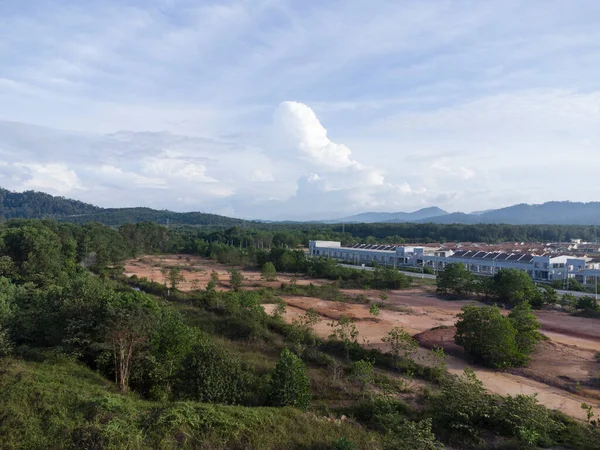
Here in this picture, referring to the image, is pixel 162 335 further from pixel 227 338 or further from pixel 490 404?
pixel 490 404

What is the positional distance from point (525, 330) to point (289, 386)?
1282 cm

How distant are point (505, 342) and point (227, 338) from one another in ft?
39.6

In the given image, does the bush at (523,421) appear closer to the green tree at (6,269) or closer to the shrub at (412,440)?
A: the shrub at (412,440)

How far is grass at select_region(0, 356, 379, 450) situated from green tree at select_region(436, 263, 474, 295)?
28123 mm

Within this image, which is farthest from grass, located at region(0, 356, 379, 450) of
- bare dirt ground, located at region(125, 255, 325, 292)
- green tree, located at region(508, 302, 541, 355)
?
bare dirt ground, located at region(125, 255, 325, 292)

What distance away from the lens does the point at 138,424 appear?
7.31 metres

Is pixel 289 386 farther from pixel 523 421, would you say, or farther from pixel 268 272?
pixel 268 272

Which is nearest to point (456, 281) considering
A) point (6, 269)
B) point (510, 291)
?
point (510, 291)

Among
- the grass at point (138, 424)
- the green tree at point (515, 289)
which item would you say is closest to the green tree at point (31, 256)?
the grass at point (138, 424)

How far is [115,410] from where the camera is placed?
764 cm

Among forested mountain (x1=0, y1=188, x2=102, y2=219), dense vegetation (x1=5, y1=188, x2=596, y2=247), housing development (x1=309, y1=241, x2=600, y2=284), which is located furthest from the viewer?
forested mountain (x1=0, y1=188, x2=102, y2=219)

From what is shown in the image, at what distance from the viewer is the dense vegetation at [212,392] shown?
289 inches

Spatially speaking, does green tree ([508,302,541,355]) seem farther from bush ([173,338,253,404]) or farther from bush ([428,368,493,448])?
bush ([173,338,253,404])

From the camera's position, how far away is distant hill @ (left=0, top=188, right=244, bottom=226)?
151000 millimetres
